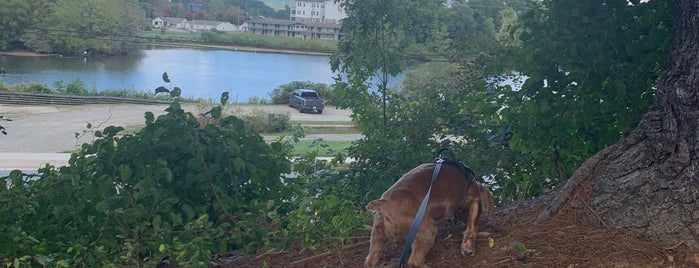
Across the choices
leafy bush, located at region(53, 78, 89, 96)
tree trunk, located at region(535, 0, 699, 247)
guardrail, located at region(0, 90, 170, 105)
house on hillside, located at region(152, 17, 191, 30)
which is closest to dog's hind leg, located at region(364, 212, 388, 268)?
tree trunk, located at region(535, 0, 699, 247)

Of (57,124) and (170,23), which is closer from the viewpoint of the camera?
(57,124)

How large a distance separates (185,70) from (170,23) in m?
18.4

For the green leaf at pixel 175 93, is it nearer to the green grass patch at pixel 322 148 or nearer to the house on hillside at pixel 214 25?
the green grass patch at pixel 322 148

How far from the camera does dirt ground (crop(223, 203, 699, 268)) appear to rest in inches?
135

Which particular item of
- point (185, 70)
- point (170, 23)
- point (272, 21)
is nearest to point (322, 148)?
point (185, 70)

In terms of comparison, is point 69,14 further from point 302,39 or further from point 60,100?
point 302,39

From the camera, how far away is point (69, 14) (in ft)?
169

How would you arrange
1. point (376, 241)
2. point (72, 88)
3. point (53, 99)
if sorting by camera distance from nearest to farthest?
point (376, 241)
point (53, 99)
point (72, 88)

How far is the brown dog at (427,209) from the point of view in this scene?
350 cm

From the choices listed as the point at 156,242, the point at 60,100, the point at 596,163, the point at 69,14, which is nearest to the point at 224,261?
the point at 156,242

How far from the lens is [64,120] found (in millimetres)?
37188

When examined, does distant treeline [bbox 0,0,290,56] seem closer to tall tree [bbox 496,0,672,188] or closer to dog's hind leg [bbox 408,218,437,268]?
tall tree [bbox 496,0,672,188]

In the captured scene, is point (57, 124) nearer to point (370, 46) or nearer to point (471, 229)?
point (370, 46)

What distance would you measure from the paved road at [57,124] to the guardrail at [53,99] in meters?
0.65
